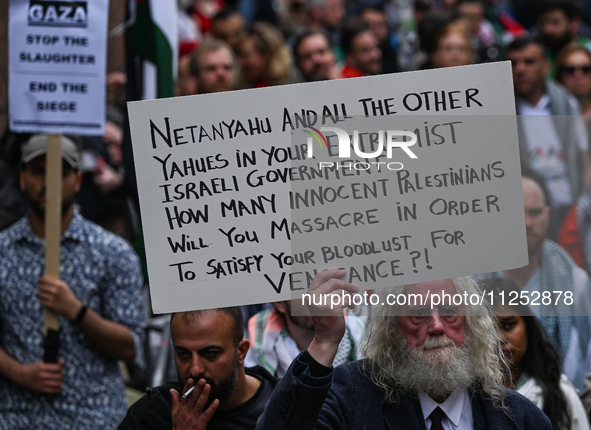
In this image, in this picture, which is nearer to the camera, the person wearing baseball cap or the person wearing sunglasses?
the person wearing baseball cap

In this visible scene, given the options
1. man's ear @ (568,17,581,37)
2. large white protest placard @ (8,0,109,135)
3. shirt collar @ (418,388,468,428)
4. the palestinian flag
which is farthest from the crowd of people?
man's ear @ (568,17,581,37)

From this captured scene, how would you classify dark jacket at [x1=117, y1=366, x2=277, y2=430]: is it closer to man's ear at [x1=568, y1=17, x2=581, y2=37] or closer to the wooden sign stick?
the wooden sign stick

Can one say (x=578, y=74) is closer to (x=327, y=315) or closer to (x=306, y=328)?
(x=306, y=328)

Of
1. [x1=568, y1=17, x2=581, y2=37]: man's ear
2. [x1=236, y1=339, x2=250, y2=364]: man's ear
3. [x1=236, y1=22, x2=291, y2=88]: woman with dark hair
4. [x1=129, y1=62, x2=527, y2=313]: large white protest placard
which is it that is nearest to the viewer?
[x1=129, y1=62, x2=527, y2=313]: large white protest placard

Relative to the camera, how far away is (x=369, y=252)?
117 inches

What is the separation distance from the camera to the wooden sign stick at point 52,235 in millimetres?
4113

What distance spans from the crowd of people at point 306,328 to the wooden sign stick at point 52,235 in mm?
53

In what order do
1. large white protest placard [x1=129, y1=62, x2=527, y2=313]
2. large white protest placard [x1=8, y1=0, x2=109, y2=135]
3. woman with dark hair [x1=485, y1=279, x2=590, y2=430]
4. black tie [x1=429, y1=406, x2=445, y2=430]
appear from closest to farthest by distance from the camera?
black tie [x1=429, y1=406, x2=445, y2=430] < large white protest placard [x1=129, y1=62, x2=527, y2=313] < woman with dark hair [x1=485, y1=279, x2=590, y2=430] < large white protest placard [x1=8, y1=0, x2=109, y2=135]

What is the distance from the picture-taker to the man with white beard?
2.68m

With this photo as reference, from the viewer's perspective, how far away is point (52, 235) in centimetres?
411

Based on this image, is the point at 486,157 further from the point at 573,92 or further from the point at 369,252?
the point at 573,92

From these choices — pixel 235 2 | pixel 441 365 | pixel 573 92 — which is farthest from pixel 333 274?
pixel 235 2

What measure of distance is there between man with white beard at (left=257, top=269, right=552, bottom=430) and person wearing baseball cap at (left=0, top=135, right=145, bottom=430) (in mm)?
1664

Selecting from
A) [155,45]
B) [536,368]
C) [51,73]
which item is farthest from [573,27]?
[51,73]
